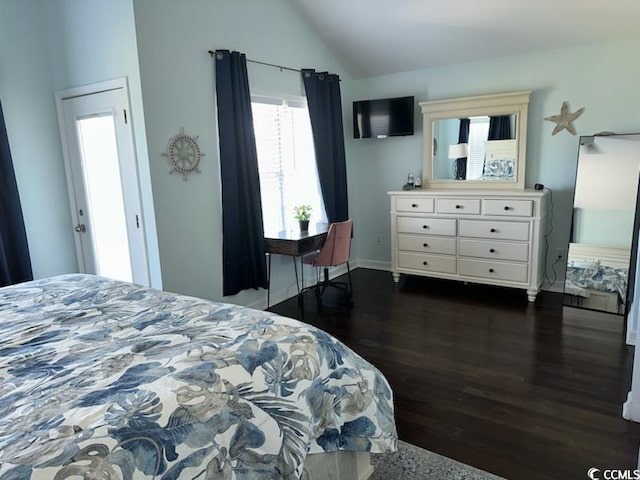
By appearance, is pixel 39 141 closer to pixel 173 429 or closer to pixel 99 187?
pixel 99 187

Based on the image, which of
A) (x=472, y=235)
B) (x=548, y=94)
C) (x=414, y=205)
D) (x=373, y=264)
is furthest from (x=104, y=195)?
(x=548, y=94)

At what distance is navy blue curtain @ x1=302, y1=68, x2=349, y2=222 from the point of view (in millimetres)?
4531

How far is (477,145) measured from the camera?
180 inches

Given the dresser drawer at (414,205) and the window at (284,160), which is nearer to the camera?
the window at (284,160)

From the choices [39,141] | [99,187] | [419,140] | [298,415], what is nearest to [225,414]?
[298,415]

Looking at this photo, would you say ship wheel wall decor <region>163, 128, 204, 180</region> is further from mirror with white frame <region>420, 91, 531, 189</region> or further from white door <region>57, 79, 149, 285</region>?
mirror with white frame <region>420, 91, 531, 189</region>

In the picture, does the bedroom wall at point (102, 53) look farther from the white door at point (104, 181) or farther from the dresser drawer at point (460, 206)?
the dresser drawer at point (460, 206)

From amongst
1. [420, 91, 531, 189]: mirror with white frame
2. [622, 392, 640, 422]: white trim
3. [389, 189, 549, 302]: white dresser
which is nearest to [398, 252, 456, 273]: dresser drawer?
[389, 189, 549, 302]: white dresser

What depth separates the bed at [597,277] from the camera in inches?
151

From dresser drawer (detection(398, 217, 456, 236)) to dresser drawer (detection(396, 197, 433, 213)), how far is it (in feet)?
0.32

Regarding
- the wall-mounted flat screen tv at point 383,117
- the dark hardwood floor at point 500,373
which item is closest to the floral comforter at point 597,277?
the dark hardwood floor at point 500,373

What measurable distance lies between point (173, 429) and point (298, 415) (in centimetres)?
42

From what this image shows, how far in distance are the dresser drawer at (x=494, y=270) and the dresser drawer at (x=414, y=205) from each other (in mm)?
640

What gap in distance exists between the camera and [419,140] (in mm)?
4980
